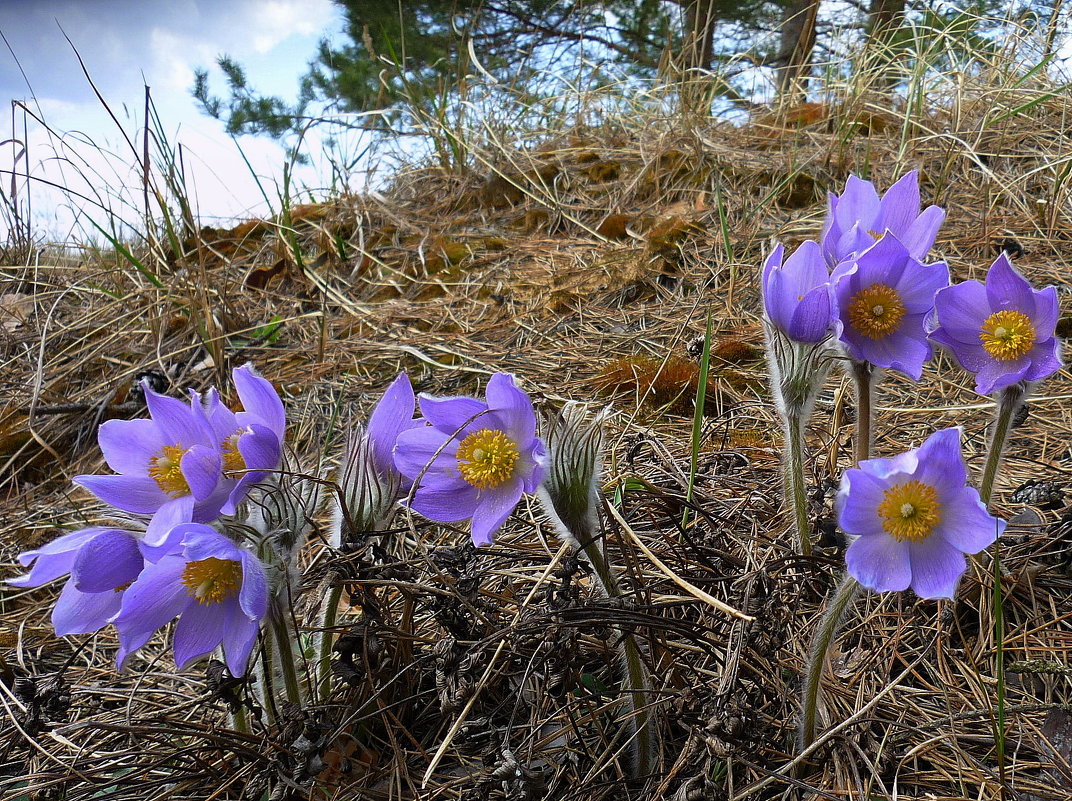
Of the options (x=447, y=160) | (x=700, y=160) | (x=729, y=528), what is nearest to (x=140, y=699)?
(x=729, y=528)

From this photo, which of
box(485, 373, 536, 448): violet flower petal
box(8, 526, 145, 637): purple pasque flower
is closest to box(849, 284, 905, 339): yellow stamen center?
box(485, 373, 536, 448): violet flower petal

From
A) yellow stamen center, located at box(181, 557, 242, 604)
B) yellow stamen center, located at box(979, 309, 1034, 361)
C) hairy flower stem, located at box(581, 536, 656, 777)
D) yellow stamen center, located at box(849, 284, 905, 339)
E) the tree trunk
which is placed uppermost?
the tree trunk

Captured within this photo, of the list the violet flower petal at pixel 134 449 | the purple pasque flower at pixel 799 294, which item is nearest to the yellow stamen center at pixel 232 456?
the violet flower petal at pixel 134 449

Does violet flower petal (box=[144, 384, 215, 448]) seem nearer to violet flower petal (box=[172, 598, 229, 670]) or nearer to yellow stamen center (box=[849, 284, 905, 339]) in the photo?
violet flower petal (box=[172, 598, 229, 670])

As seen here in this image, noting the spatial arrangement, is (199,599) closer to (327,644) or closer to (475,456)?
(327,644)

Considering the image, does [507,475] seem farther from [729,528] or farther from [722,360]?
[722,360]

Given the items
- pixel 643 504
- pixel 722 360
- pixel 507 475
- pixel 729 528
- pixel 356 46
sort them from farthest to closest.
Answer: pixel 356 46 → pixel 722 360 → pixel 643 504 → pixel 729 528 → pixel 507 475

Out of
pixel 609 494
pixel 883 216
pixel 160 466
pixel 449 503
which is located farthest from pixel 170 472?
pixel 883 216
